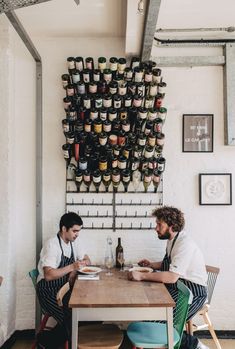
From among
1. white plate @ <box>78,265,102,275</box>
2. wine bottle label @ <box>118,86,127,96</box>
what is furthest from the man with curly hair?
wine bottle label @ <box>118,86,127,96</box>

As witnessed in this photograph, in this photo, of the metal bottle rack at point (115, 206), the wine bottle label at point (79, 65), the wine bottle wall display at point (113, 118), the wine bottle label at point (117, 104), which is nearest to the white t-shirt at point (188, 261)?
the metal bottle rack at point (115, 206)

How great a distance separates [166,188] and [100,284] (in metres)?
1.33

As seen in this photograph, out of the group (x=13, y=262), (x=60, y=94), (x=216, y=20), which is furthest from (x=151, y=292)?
(x=216, y=20)

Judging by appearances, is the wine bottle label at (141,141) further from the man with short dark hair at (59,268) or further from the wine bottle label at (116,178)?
the man with short dark hair at (59,268)

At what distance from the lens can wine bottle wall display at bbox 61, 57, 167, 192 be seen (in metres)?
3.68

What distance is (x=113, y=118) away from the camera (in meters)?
3.70

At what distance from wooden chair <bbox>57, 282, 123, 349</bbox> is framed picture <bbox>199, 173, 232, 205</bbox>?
1.60 m

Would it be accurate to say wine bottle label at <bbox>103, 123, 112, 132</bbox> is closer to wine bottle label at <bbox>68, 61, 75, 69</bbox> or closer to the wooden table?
wine bottle label at <bbox>68, 61, 75, 69</bbox>

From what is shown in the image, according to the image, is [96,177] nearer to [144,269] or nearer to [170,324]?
[144,269]

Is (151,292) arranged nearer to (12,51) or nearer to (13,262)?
(13,262)

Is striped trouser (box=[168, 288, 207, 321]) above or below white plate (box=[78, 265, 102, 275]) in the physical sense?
below

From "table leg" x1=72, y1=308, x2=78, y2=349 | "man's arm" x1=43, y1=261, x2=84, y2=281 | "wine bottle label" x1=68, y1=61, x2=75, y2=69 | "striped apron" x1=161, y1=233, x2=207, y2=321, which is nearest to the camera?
"table leg" x1=72, y1=308, x2=78, y2=349

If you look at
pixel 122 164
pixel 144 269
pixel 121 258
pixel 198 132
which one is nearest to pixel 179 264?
pixel 144 269

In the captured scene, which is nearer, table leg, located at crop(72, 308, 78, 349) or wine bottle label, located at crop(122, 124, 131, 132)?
table leg, located at crop(72, 308, 78, 349)
